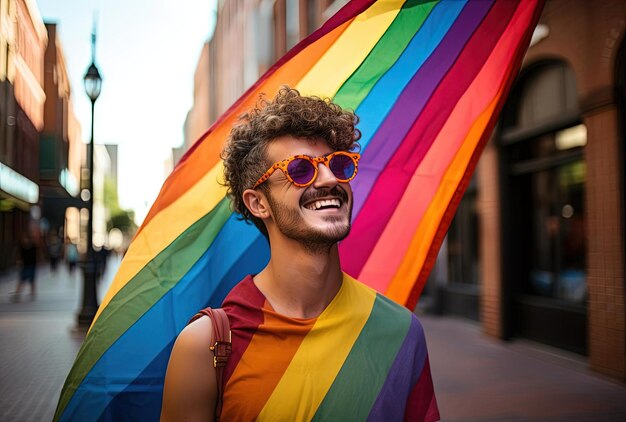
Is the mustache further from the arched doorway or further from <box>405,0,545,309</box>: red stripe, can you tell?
the arched doorway

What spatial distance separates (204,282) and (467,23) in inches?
75.3

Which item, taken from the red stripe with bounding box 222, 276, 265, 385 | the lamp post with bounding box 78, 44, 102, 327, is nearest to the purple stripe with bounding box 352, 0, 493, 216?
the red stripe with bounding box 222, 276, 265, 385

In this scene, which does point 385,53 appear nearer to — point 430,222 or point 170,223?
point 430,222

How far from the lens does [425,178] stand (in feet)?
10.0

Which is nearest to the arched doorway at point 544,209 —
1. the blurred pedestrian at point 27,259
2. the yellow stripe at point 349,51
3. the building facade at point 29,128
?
the yellow stripe at point 349,51

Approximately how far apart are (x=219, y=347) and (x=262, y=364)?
15 cm

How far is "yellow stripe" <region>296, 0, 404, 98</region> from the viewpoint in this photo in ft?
10.4

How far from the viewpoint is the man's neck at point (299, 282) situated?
209 centimetres

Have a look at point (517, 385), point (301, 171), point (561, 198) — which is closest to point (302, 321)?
point (301, 171)

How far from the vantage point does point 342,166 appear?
2125mm

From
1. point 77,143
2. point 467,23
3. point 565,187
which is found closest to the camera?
point 467,23

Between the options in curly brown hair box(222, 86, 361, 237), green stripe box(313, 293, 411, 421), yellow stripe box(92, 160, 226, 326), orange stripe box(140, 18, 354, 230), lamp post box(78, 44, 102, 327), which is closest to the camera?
green stripe box(313, 293, 411, 421)

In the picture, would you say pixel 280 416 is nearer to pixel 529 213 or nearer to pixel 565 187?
pixel 565 187

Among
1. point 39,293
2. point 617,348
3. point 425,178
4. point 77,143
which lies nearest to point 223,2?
point 39,293
